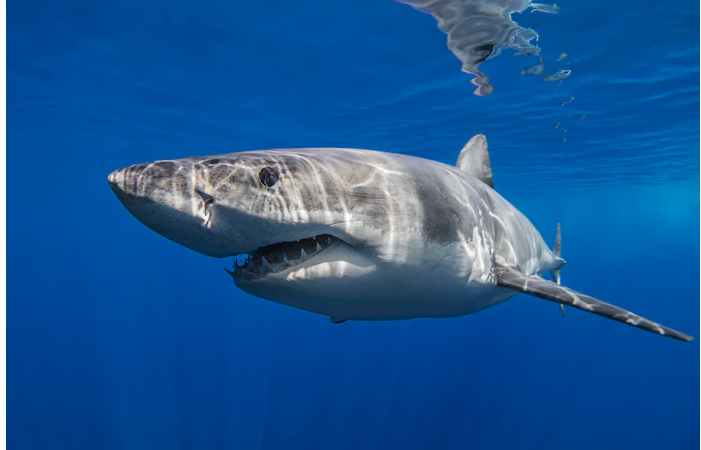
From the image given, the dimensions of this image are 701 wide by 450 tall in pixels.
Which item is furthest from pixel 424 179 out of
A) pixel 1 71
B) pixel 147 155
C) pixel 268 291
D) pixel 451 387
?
pixel 147 155

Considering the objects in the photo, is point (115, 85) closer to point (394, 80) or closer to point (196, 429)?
point (394, 80)

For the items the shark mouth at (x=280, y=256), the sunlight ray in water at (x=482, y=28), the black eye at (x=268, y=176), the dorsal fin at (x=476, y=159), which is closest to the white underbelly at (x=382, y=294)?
the shark mouth at (x=280, y=256)

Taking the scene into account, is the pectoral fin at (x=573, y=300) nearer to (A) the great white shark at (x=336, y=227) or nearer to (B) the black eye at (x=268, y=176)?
(A) the great white shark at (x=336, y=227)

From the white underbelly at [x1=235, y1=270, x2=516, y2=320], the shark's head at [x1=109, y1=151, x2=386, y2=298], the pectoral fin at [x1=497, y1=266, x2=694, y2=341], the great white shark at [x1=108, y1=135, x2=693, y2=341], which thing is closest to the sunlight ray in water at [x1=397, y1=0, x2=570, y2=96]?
the great white shark at [x1=108, y1=135, x2=693, y2=341]

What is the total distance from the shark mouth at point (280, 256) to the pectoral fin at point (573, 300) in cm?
→ 154

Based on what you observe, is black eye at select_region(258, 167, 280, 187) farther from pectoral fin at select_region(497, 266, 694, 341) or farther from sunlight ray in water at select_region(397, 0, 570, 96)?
sunlight ray in water at select_region(397, 0, 570, 96)

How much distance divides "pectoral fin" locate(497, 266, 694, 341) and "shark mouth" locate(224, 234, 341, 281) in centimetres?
154

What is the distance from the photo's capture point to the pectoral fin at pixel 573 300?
2.64m

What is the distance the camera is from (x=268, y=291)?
2.54 m

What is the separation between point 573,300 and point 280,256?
208cm

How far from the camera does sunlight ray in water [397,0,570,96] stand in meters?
7.30

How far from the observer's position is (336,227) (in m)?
2.24

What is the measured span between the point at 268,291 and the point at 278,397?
15.3 meters

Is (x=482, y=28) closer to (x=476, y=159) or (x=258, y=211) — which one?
(x=476, y=159)
